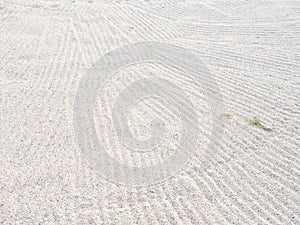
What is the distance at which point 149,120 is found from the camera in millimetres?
4934

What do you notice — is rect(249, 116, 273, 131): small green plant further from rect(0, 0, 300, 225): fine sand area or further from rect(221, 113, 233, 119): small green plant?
rect(221, 113, 233, 119): small green plant

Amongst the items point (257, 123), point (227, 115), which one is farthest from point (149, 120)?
point (257, 123)

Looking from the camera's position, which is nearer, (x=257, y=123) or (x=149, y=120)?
(x=257, y=123)

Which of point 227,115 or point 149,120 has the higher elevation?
point 227,115

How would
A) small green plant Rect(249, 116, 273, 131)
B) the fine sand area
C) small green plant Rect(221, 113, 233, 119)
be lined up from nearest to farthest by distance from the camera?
the fine sand area < small green plant Rect(249, 116, 273, 131) < small green plant Rect(221, 113, 233, 119)

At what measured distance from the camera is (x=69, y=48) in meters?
6.94

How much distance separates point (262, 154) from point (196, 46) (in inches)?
139

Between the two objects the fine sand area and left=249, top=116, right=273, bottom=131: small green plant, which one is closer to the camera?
the fine sand area

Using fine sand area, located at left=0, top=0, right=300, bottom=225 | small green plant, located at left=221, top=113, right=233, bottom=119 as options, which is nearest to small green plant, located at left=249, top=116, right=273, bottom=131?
fine sand area, located at left=0, top=0, right=300, bottom=225

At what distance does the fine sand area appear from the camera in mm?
3619

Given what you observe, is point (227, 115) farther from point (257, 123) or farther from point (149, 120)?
point (149, 120)

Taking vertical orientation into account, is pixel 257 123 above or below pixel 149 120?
above

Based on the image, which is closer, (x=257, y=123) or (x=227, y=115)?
(x=257, y=123)

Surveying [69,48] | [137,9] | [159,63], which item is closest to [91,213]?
[159,63]
